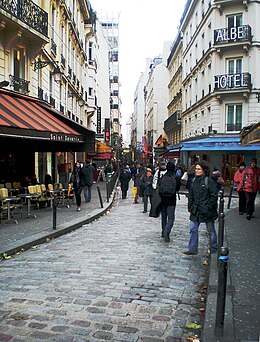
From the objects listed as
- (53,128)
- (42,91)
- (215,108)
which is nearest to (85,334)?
(53,128)

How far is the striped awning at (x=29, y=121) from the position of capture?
1033 cm

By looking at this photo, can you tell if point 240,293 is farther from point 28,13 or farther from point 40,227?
point 28,13

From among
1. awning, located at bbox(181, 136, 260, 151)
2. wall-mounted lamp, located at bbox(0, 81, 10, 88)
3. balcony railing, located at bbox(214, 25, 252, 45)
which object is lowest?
awning, located at bbox(181, 136, 260, 151)

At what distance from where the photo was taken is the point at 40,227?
32.7 ft

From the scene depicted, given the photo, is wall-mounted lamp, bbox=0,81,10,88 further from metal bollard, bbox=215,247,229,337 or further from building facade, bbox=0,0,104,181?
metal bollard, bbox=215,247,229,337

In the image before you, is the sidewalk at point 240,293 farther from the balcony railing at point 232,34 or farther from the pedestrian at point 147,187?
the balcony railing at point 232,34

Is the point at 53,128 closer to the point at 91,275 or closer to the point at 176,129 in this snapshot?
the point at 91,275

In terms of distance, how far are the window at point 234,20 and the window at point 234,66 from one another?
2.27m

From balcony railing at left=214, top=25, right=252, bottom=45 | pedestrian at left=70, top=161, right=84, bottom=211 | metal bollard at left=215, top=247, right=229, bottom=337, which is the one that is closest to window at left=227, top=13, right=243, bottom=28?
balcony railing at left=214, top=25, right=252, bottom=45

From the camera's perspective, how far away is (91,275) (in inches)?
233

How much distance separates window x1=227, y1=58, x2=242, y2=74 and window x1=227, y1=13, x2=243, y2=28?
2.27 metres

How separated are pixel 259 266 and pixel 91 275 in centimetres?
272

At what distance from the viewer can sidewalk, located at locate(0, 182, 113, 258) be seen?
26.1ft

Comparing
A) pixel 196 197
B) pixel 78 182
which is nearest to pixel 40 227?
pixel 78 182
